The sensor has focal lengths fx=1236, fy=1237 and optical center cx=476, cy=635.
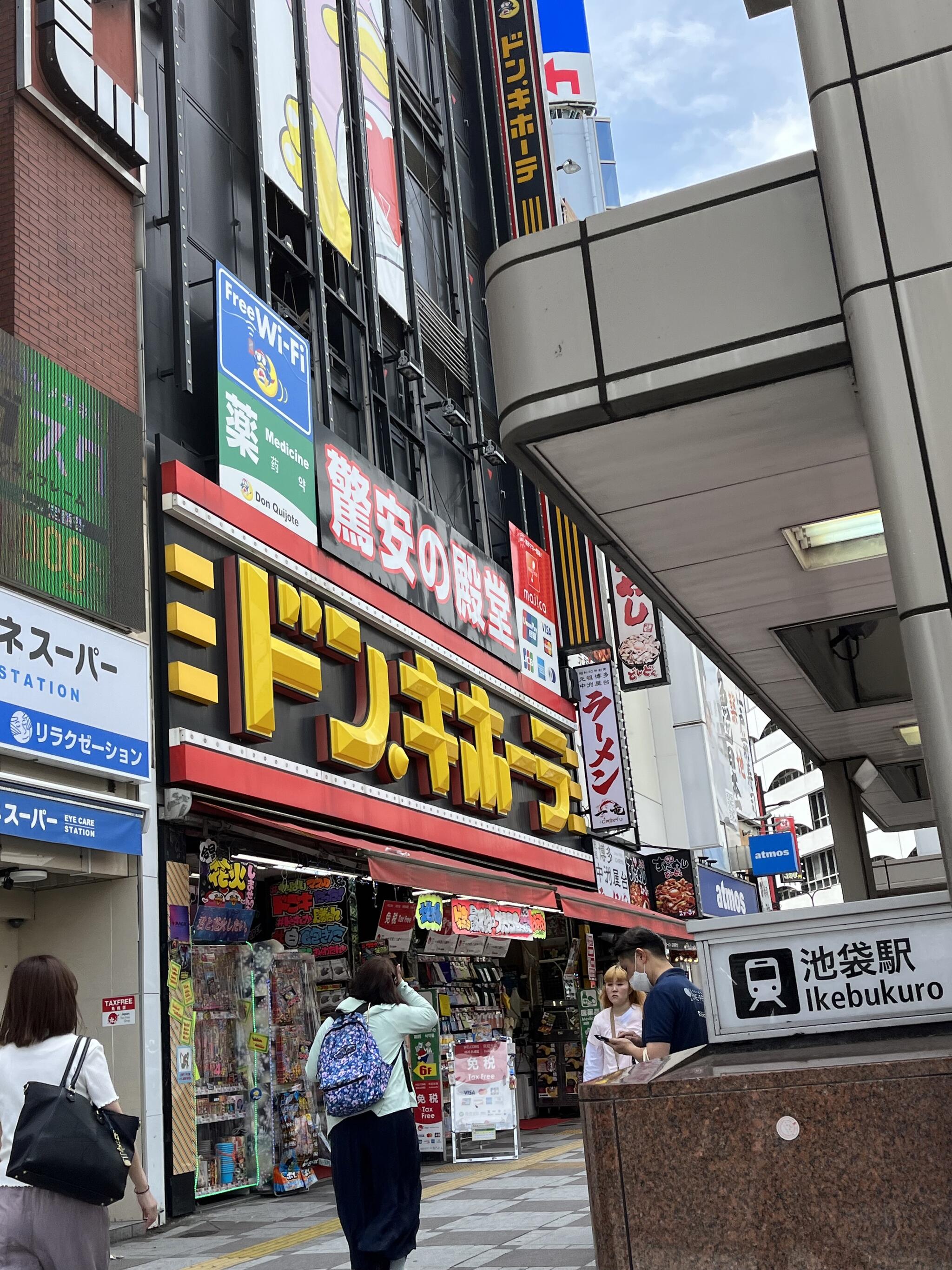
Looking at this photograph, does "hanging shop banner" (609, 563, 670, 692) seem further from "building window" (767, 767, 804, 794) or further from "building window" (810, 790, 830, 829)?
"building window" (767, 767, 804, 794)

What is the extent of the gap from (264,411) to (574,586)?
33.2 feet

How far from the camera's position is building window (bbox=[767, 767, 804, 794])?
3538 inches

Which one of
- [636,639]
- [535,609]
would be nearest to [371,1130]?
[535,609]

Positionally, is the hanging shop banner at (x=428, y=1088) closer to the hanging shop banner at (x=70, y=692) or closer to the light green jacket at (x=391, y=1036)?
the hanging shop banner at (x=70, y=692)

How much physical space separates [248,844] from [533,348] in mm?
7901

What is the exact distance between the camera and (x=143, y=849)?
10.5 metres

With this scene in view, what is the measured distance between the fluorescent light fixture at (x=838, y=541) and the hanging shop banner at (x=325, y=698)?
619 centimetres

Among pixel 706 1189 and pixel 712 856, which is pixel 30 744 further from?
pixel 712 856

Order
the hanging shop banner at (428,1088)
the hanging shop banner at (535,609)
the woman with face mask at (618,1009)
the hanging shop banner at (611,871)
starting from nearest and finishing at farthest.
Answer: the woman with face mask at (618,1009) → the hanging shop banner at (428,1088) → the hanging shop banner at (535,609) → the hanging shop banner at (611,871)

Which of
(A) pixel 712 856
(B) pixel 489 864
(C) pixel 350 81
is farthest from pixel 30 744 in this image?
(A) pixel 712 856

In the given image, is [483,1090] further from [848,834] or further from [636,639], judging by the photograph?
[636,639]

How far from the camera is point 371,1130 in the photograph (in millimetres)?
6621

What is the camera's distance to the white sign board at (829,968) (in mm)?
4418

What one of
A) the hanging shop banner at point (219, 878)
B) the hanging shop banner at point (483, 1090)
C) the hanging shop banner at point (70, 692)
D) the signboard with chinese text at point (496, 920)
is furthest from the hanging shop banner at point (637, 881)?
the hanging shop banner at point (70, 692)
